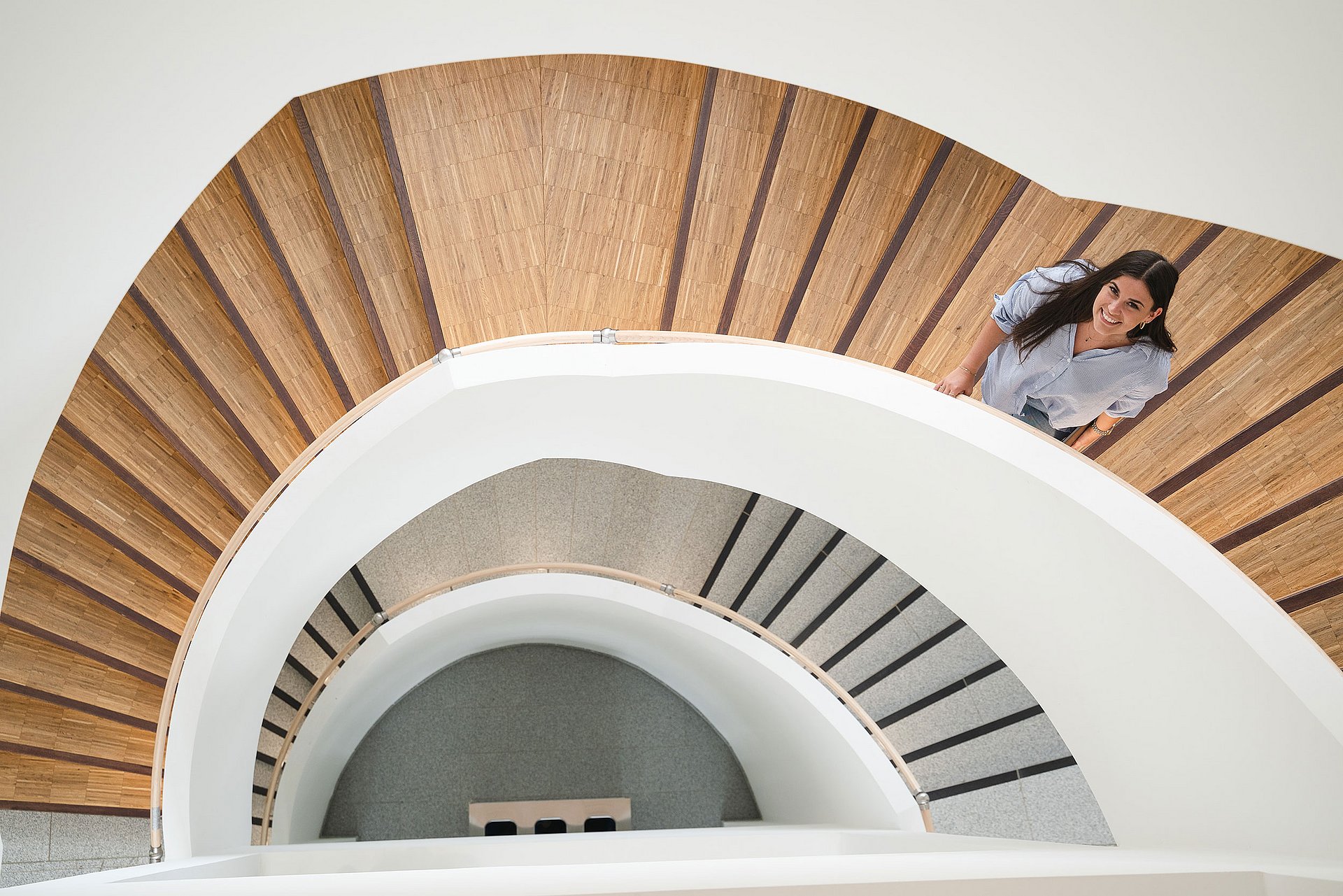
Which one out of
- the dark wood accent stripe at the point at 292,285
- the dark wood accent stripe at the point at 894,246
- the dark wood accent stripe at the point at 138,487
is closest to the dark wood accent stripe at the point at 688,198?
the dark wood accent stripe at the point at 894,246

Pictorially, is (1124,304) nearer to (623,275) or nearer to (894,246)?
(894,246)

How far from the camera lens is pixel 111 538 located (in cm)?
430

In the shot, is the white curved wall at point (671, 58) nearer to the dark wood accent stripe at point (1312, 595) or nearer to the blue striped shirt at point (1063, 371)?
the blue striped shirt at point (1063, 371)

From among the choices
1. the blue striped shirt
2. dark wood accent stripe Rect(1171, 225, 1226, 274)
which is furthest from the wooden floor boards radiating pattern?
the blue striped shirt

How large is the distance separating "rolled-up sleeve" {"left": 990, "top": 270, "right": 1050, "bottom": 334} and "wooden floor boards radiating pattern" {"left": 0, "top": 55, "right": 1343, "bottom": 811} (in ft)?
0.32

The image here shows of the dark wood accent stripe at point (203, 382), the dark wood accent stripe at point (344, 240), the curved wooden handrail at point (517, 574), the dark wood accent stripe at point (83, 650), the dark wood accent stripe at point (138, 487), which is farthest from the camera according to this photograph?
the curved wooden handrail at point (517, 574)

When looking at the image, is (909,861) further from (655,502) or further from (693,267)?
(655,502)

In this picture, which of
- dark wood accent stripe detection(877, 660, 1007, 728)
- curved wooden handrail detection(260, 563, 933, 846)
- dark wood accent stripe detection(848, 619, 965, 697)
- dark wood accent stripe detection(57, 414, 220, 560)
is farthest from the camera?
curved wooden handrail detection(260, 563, 933, 846)

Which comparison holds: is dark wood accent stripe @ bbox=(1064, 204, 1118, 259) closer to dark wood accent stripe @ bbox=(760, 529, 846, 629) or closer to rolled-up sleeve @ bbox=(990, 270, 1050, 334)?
rolled-up sleeve @ bbox=(990, 270, 1050, 334)

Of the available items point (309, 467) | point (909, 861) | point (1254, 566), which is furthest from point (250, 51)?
point (1254, 566)

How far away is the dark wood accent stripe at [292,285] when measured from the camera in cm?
363

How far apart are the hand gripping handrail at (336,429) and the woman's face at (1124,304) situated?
2.66ft

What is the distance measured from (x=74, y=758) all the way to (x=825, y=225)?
5.23m

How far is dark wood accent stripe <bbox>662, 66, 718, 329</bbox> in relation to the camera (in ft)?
11.4
